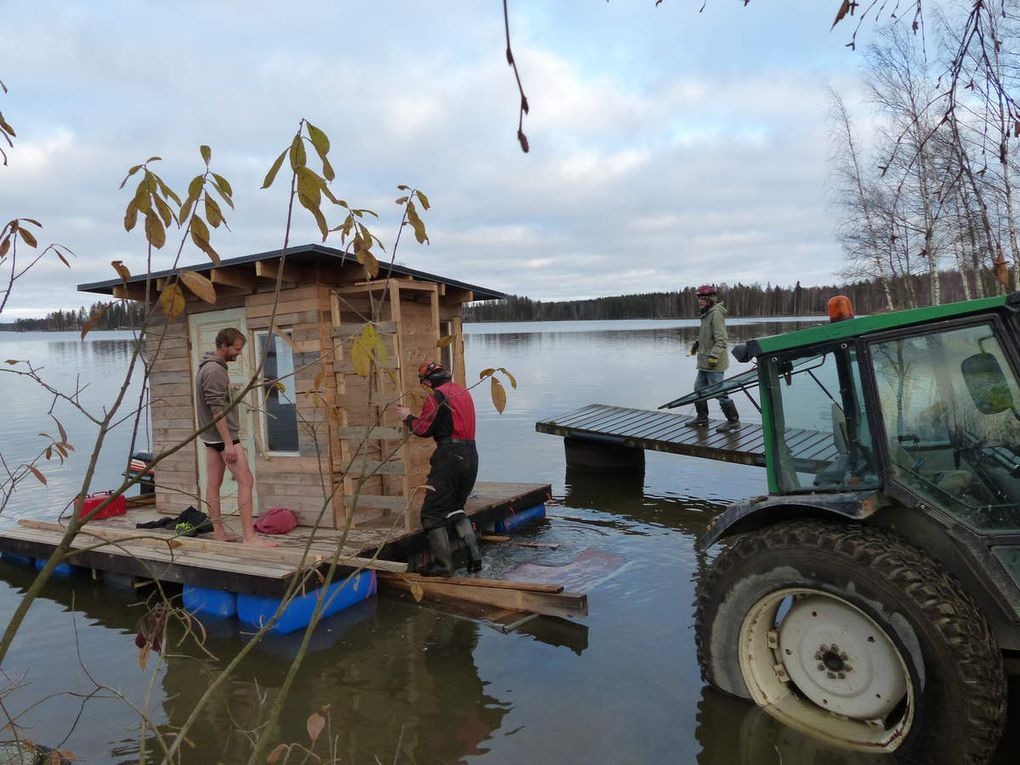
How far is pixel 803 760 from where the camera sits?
3.78 meters

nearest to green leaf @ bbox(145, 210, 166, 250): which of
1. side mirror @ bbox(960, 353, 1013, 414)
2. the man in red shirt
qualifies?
side mirror @ bbox(960, 353, 1013, 414)

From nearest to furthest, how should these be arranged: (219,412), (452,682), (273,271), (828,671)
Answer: (828,671), (452,682), (219,412), (273,271)

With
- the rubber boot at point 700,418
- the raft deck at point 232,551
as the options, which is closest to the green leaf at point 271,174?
the raft deck at point 232,551

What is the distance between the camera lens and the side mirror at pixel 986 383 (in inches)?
136

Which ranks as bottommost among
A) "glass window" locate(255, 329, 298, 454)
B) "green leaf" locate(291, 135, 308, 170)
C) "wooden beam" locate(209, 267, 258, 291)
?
"glass window" locate(255, 329, 298, 454)

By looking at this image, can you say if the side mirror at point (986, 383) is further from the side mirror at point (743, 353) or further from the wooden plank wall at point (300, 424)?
the wooden plank wall at point (300, 424)

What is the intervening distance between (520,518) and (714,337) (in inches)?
152

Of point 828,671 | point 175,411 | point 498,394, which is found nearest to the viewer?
point 498,394

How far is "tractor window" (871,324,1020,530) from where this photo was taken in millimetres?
3459

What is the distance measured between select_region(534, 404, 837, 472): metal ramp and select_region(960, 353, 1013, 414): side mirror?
410cm

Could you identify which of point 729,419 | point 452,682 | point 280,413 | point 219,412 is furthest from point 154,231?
point 729,419

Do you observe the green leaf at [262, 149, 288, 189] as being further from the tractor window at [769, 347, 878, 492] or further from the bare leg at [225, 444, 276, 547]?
the bare leg at [225, 444, 276, 547]

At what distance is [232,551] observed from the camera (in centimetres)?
651

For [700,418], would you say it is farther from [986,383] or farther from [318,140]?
[318,140]
